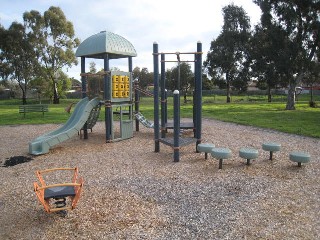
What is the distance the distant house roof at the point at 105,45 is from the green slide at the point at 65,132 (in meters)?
1.90

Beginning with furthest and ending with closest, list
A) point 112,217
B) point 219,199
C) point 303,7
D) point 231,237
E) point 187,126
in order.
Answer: point 303,7 → point 187,126 → point 219,199 → point 112,217 → point 231,237

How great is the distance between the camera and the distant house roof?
11.1m

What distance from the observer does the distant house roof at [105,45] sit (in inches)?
438

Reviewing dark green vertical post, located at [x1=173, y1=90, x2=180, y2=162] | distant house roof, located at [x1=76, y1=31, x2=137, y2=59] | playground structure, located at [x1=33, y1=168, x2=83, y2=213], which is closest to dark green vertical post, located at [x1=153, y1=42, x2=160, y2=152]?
dark green vertical post, located at [x1=173, y1=90, x2=180, y2=162]

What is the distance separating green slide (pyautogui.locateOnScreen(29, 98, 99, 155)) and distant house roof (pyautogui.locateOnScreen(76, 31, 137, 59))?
1.90 m

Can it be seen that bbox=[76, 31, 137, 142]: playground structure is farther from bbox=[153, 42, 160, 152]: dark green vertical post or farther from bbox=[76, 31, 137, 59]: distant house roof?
bbox=[153, 42, 160, 152]: dark green vertical post

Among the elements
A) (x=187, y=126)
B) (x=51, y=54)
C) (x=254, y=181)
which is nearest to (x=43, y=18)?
(x=51, y=54)

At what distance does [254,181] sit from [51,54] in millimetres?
43338

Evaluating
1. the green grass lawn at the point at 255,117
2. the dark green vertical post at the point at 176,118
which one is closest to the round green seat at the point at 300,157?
the dark green vertical post at the point at 176,118

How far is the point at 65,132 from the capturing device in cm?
1005

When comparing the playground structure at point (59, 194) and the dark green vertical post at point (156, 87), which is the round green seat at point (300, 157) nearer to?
the dark green vertical post at point (156, 87)

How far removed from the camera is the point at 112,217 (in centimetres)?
476

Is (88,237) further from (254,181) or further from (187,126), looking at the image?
(187,126)

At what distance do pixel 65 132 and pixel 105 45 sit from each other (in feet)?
11.9
